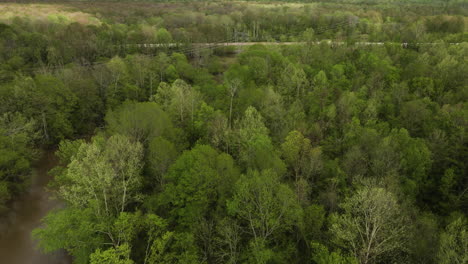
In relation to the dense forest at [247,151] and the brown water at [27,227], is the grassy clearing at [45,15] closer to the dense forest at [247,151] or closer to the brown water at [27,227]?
the dense forest at [247,151]

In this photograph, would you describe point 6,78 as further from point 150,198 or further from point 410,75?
point 410,75

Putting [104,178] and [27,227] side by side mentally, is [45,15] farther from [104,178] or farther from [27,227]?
[104,178]

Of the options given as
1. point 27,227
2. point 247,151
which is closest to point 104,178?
point 247,151

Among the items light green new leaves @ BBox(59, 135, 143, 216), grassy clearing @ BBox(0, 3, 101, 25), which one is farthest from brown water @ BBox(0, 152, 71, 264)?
grassy clearing @ BBox(0, 3, 101, 25)

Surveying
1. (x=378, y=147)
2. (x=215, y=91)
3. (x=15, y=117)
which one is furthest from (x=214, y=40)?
(x=378, y=147)

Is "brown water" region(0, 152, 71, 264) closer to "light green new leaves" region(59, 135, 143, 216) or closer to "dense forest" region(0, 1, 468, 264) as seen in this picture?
"dense forest" region(0, 1, 468, 264)

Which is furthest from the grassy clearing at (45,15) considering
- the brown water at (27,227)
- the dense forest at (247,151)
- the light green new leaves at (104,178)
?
the light green new leaves at (104,178)
